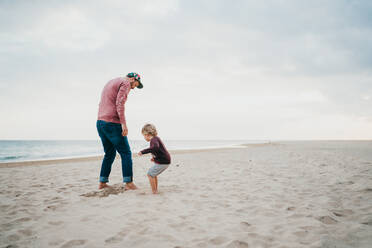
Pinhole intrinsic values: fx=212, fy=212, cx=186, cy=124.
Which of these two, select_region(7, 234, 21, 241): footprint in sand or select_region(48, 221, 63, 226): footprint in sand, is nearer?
select_region(7, 234, 21, 241): footprint in sand

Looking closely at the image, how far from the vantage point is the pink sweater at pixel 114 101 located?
4.04 metres

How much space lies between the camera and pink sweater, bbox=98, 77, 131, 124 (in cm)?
404

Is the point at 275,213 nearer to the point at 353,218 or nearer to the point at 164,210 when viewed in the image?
the point at 353,218

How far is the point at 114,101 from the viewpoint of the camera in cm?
418

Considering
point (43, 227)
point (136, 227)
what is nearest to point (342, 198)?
point (136, 227)

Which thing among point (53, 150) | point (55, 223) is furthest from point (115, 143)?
point (53, 150)

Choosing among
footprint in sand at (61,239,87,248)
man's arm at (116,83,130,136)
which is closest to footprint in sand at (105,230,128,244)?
footprint in sand at (61,239,87,248)

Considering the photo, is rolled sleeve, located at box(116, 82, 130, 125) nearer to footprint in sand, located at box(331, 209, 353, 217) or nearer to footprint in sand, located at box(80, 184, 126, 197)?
footprint in sand, located at box(80, 184, 126, 197)

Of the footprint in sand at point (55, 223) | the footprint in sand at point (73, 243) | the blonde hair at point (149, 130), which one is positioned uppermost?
the blonde hair at point (149, 130)

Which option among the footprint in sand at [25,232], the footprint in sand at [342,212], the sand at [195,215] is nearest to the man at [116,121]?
the sand at [195,215]

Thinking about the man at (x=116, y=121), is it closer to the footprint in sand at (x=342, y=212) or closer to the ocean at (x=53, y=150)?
the footprint in sand at (x=342, y=212)

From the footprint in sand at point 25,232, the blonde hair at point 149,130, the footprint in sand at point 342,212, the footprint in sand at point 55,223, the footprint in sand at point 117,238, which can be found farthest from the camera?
the blonde hair at point 149,130

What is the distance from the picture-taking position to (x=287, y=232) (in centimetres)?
240

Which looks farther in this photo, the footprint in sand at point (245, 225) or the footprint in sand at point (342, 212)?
the footprint in sand at point (342, 212)
